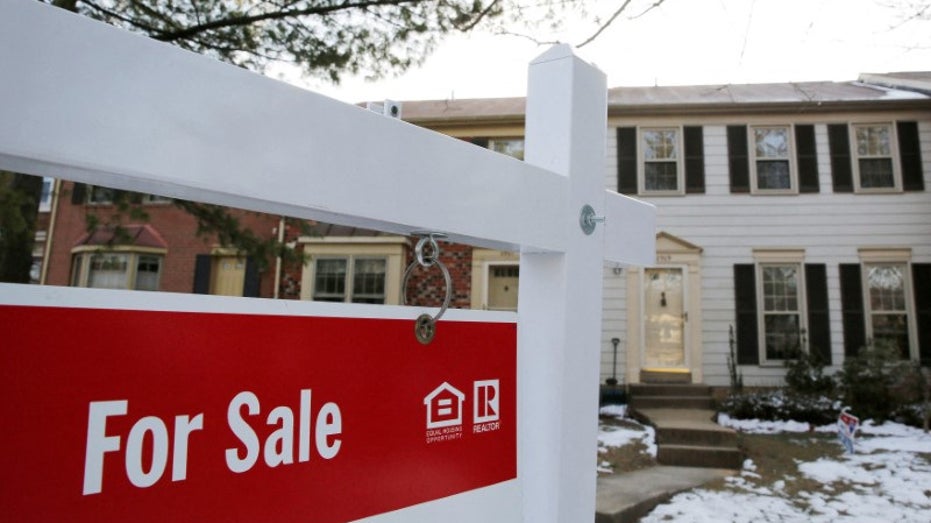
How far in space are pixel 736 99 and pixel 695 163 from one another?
1549 millimetres

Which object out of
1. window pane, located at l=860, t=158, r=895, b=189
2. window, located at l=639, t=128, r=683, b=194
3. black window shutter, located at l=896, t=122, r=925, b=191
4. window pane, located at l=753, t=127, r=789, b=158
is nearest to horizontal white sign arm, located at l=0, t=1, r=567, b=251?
window, located at l=639, t=128, r=683, b=194

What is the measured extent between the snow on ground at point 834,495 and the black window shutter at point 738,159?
5.18 metres

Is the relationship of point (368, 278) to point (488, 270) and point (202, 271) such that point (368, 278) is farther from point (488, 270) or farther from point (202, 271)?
point (202, 271)

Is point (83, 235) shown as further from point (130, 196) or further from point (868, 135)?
point (868, 135)

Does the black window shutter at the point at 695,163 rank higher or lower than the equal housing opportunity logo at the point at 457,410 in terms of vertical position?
higher

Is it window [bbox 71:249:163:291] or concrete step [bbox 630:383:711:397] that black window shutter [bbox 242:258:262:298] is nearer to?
window [bbox 71:249:163:291]

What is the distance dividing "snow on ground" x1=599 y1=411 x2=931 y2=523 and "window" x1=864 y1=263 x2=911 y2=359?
3484 mm

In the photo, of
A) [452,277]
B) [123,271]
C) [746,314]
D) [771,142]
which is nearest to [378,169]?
[452,277]

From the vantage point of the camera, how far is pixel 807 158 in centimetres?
1082

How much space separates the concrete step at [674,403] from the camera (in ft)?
32.4

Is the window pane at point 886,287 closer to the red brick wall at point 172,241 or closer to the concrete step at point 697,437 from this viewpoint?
the concrete step at point 697,437

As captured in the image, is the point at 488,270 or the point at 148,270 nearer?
the point at 488,270

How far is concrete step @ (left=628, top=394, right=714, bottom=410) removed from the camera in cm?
987

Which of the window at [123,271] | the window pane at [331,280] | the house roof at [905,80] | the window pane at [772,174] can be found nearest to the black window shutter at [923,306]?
the window pane at [772,174]
